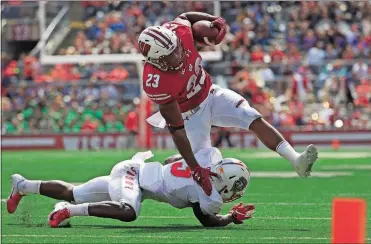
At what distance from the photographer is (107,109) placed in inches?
981

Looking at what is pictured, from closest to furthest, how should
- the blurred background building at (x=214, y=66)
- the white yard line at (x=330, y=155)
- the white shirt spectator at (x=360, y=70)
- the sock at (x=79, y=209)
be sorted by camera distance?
the sock at (x=79, y=209), the white yard line at (x=330, y=155), the blurred background building at (x=214, y=66), the white shirt spectator at (x=360, y=70)

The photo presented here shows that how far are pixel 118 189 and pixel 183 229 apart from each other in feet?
1.92

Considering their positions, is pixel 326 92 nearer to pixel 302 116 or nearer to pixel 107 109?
pixel 302 116

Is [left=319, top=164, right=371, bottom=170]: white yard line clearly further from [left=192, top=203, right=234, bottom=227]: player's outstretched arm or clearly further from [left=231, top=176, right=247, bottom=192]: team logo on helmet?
[left=231, top=176, right=247, bottom=192]: team logo on helmet

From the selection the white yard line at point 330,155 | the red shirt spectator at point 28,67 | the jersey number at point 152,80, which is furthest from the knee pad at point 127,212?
the red shirt spectator at point 28,67

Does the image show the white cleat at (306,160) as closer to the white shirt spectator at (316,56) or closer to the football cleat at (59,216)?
the football cleat at (59,216)

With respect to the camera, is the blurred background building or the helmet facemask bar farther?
the blurred background building

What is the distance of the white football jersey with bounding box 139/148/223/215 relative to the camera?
7645mm

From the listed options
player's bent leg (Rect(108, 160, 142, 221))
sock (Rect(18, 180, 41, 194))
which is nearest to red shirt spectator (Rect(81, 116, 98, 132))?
sock (Rect(18, 180, 41, 194))

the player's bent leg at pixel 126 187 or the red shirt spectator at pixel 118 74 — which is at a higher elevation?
the player's bent leg at pixel 126 187

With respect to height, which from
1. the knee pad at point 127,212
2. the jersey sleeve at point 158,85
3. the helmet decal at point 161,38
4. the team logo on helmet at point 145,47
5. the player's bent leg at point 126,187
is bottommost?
the knee pad at point 127,212

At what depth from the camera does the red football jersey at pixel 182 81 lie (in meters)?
8.13

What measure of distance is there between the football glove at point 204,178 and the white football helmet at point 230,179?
8cm

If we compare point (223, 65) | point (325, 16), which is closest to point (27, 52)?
point (223, 65)
